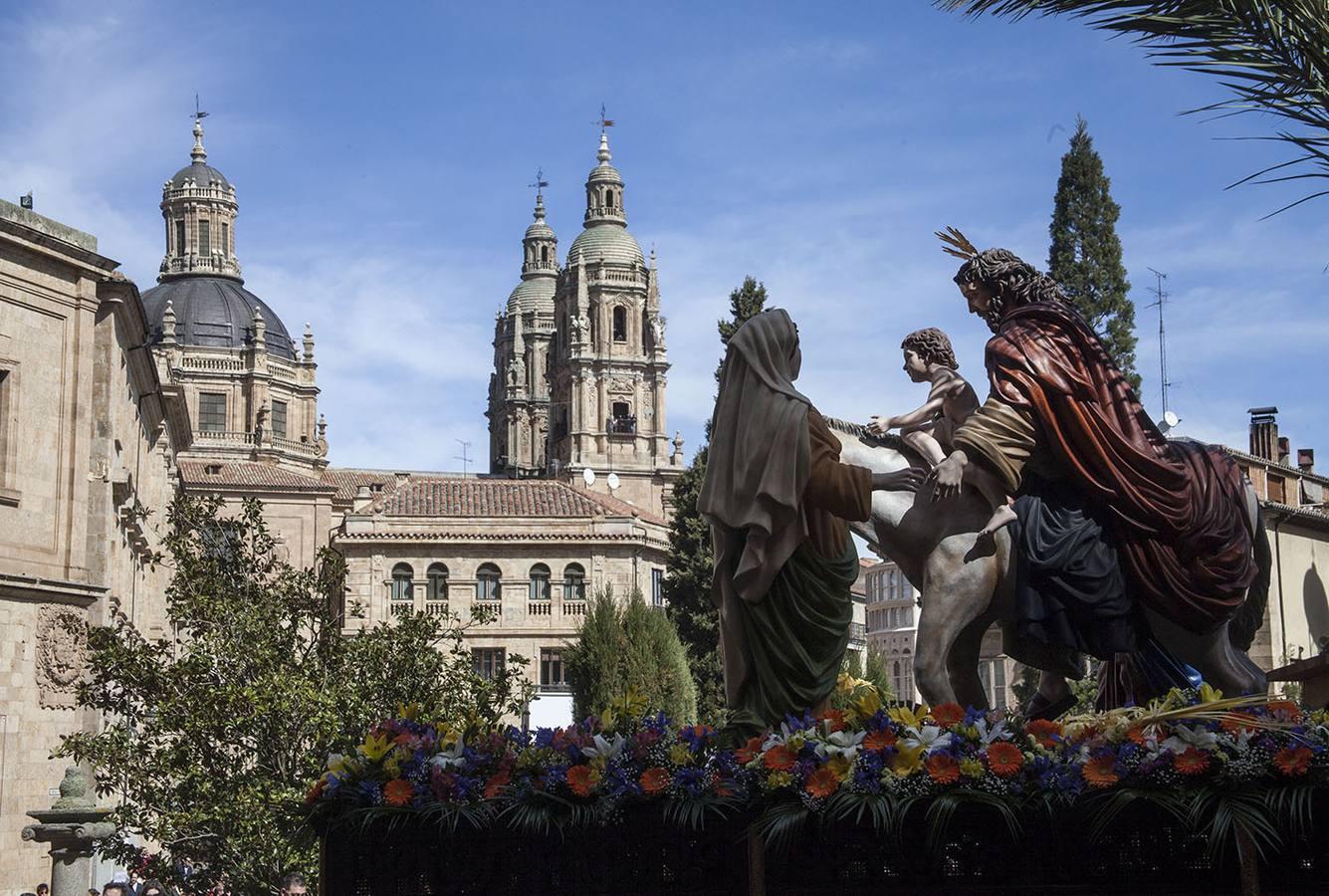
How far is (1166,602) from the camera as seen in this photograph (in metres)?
8.77

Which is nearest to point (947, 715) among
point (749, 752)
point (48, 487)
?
point (749, 752)

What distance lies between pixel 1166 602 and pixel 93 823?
15.5 metres

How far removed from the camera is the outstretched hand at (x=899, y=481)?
8.77 metres

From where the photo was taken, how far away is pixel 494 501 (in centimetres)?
7481

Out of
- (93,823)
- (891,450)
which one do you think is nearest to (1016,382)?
(891,450)

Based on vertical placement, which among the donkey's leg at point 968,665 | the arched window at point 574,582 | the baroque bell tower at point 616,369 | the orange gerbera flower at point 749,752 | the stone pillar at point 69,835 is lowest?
the stone pillar at point 69,835

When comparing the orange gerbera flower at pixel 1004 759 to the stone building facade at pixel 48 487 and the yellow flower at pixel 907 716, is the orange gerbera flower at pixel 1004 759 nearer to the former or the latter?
the yellow flower at pixel 907 716

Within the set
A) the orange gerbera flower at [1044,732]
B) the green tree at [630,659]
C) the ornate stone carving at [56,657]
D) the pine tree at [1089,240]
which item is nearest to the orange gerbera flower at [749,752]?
the orange gerbera flower at [1044,732]

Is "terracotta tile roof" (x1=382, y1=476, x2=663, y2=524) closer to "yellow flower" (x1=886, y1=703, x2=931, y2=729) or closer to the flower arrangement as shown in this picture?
the flower arrangement

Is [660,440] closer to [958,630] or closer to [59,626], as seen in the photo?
[59,626]

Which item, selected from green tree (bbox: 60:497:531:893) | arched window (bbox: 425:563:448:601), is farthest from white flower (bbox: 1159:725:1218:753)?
arched window (bbox: 425:563:448:601)

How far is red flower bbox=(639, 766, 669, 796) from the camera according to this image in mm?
7223

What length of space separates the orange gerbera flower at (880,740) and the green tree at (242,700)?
10429 millimetres

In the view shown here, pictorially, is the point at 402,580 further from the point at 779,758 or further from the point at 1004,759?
the point at 1004,759
